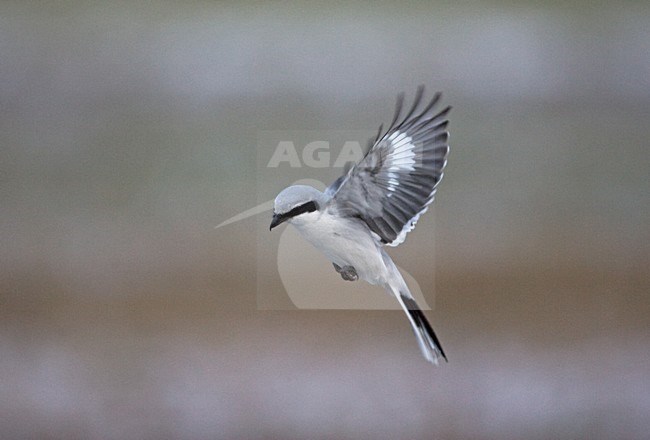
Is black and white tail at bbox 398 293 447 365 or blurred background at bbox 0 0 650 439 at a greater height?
blurred background at bbox 0 0 650 439

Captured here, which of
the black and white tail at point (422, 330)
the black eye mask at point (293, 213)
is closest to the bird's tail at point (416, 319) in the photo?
the black and white tail at point (422, 330)

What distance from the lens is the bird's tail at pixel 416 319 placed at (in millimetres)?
595

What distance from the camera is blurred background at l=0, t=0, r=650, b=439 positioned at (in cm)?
170

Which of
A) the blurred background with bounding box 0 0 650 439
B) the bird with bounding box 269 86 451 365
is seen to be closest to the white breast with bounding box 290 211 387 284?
the bird with bounding box 269 86 451 365

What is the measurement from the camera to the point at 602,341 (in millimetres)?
1771

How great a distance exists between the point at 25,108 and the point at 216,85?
52 centimetres

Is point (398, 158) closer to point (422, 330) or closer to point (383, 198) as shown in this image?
point (383, 198)

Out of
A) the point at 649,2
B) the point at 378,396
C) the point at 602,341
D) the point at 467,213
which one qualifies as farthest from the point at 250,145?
the point at 649,2

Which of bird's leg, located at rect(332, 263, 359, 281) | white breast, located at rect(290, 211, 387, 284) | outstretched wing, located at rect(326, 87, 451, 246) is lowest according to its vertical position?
bird's leg, located at rect(332, 263, 359, 281)

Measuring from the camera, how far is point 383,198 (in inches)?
23.0

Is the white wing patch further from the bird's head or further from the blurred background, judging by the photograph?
the blurred background

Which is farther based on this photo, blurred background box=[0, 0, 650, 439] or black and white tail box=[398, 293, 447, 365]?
blurred background box=[0, 0, 650, 439]

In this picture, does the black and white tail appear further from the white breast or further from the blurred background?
the blurred background

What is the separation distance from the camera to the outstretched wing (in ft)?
1.86
